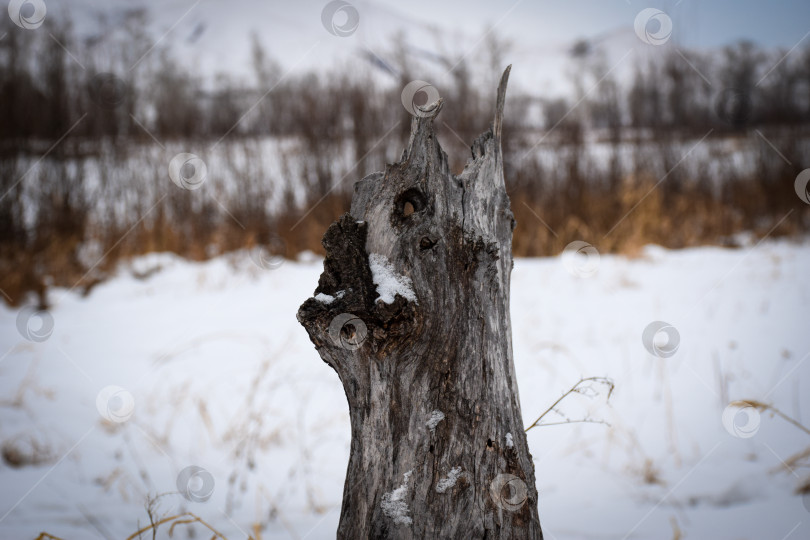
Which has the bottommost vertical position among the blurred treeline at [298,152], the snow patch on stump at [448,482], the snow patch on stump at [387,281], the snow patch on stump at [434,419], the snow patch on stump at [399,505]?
the snow patch on stump at [399,505]

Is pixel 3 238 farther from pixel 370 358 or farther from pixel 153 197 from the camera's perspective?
pixel 370 358

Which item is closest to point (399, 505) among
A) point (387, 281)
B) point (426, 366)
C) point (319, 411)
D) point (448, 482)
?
point (448, 482)

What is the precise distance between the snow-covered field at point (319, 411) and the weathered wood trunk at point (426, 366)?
100cm

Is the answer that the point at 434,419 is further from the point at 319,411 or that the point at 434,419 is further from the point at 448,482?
the point at 319,411

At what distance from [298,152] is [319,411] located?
4574mm

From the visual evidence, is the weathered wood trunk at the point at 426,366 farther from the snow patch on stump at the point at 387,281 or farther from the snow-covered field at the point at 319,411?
the snow-covered field at the point at 319,411

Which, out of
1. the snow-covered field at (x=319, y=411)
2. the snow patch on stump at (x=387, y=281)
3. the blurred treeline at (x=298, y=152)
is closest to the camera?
the snow patch on stump at (x=387, y=281)

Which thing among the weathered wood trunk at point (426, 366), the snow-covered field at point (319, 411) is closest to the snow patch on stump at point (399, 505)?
the weathered wood trunk at point (426, 366)

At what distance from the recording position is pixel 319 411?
294cm

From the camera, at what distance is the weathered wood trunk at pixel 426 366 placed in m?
1.09

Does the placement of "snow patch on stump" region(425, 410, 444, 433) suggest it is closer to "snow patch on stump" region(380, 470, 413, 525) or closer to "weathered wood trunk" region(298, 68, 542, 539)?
"weathered wood trunk" region(298, 68, 542, 539)

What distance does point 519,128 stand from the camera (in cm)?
712

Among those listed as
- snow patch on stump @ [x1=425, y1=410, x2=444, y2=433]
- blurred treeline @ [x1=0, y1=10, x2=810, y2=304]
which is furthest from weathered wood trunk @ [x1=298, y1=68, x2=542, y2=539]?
blurred treeline @ [x1=0, y1=10, x2=810, y2=304]

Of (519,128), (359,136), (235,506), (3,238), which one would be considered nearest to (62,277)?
(3,238)
